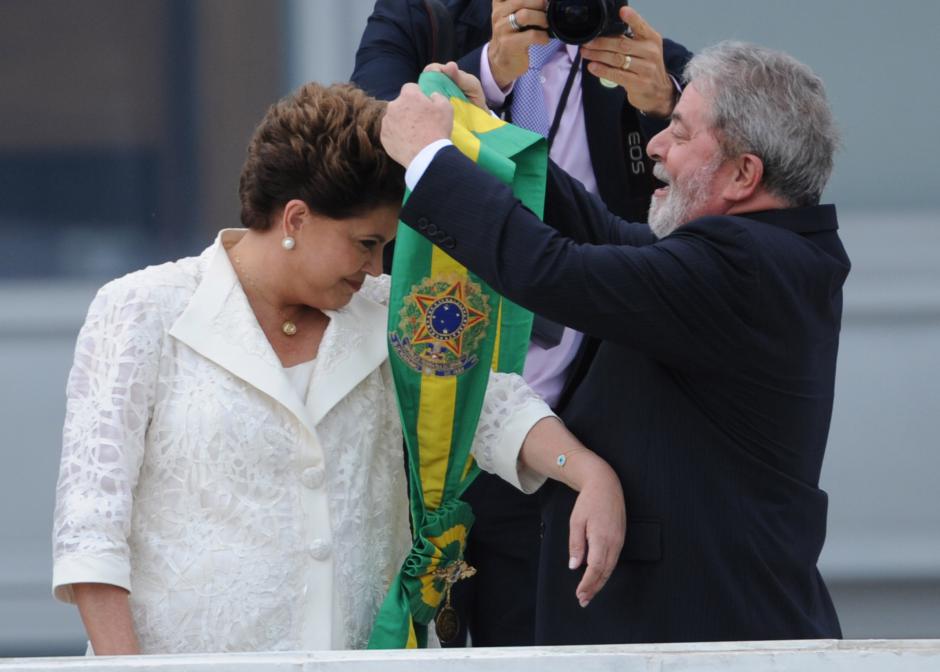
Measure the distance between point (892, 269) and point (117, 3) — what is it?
7.03 ft

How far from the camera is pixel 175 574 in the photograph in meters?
2.17

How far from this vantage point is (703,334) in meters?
2.21

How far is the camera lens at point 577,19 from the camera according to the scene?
2559 mm

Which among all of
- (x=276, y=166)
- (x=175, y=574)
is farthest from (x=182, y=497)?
(x=276, y=166)

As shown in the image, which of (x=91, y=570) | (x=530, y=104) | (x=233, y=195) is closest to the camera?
(x=91, y=570)

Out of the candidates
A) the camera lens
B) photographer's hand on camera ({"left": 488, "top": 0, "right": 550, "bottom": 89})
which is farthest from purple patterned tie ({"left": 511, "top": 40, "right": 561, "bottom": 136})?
the camera lens

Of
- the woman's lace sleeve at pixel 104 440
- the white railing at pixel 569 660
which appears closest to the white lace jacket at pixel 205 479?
the woman's lace sleeve at pixel 104 440

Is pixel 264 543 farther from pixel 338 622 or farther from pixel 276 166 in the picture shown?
pixel 276 166

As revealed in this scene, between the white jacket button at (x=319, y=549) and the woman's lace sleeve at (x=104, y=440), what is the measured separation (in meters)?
0.26

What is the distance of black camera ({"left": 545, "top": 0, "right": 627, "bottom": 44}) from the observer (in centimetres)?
256

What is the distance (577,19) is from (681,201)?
1.28 ft

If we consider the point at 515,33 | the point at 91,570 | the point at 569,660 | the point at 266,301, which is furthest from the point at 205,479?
the point at 515,33

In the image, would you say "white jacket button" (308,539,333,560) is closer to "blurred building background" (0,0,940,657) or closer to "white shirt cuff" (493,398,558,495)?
"white shirt cuff" (493,398,558,495)

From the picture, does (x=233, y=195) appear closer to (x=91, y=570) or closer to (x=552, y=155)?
(x=552, y=155)
